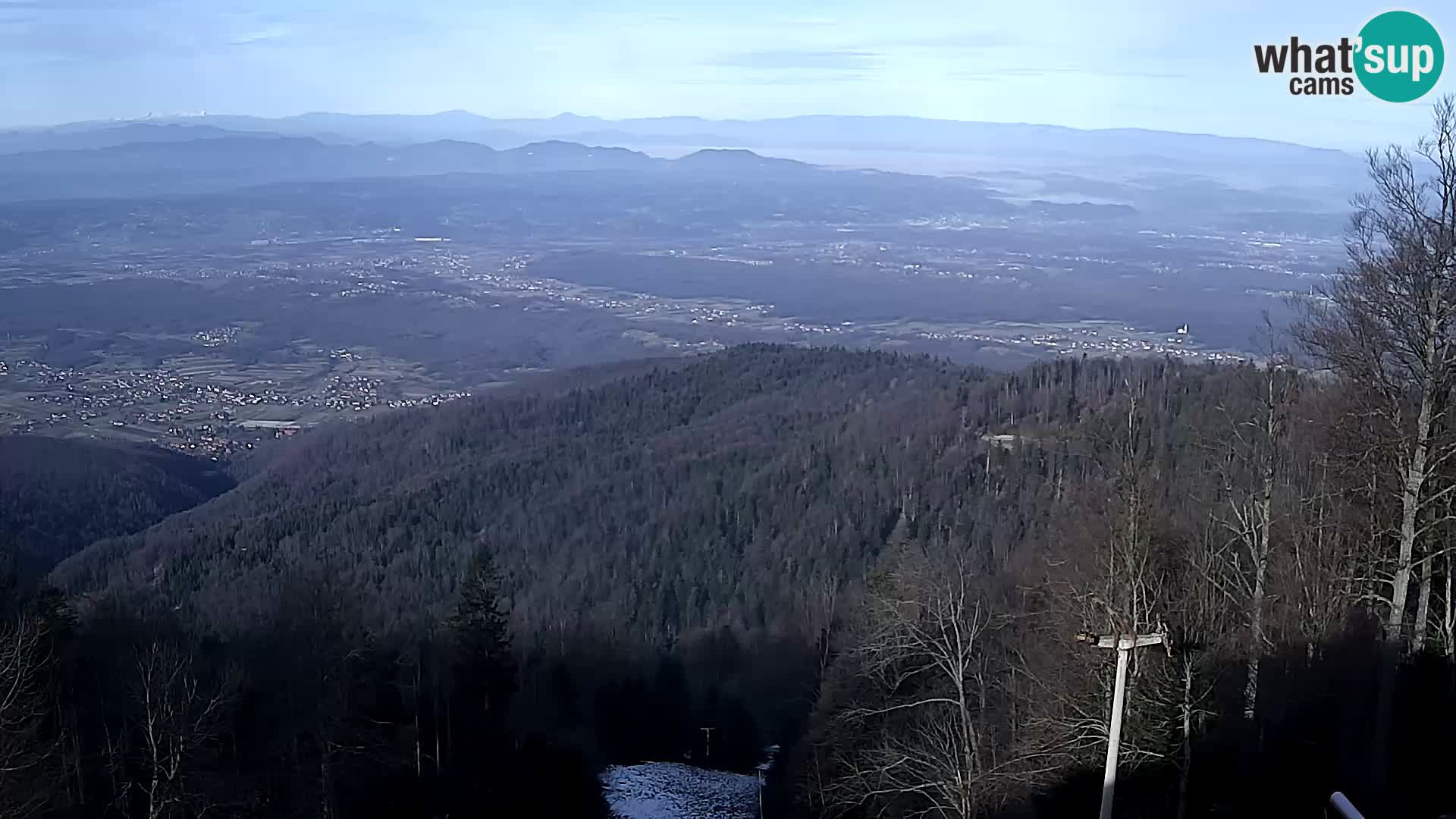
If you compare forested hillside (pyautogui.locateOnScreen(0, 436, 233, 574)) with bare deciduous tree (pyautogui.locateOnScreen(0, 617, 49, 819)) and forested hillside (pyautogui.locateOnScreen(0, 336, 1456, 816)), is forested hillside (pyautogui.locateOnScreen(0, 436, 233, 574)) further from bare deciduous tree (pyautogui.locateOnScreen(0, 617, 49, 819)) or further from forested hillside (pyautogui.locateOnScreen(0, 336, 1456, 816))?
bare deciduous tree (pyautogui.locateOnScreen(0, 617, 49, 819))

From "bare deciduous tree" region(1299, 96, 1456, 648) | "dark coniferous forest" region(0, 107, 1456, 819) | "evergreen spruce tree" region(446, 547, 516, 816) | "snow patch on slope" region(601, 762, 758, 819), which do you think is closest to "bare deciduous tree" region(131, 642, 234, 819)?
"dark coniferous forest" region(0, 107, 1456, 819)

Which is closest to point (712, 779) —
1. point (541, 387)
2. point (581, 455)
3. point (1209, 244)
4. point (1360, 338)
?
point (1360, 338)

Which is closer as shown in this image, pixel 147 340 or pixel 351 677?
pixel 351 677

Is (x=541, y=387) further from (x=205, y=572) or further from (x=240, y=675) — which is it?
(x=240, y=675)

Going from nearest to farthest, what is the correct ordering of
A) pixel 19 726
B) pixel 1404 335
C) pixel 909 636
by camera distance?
1. pixel 1404 335
2. pixel 909 636
3. pixel 19 726

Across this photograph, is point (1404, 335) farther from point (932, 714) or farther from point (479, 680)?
point (479, 680)

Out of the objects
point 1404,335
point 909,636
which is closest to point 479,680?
point 909,636
